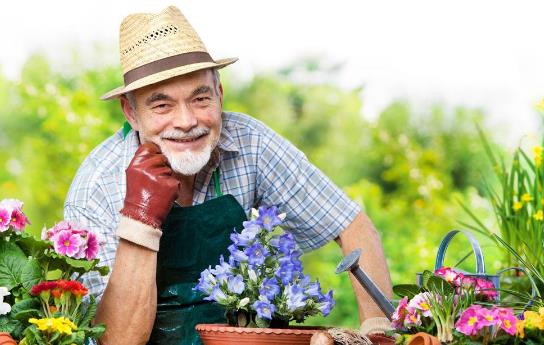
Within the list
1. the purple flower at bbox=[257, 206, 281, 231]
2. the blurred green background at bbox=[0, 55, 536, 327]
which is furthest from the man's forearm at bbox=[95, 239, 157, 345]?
the blurred green background at bbox=[0, 55, 536, 327]

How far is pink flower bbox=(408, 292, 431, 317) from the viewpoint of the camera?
2.00 m

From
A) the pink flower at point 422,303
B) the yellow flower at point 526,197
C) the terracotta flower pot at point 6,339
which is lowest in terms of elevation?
the terracotta flower pot at point 6,339

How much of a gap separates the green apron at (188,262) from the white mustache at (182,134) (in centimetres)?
20

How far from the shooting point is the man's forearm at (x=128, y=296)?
7.82ft

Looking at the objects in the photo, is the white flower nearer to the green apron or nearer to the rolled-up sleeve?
the green apron

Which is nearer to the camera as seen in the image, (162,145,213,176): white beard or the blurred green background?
(162,145,213,176): white beard

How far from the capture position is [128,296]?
238 centimetres

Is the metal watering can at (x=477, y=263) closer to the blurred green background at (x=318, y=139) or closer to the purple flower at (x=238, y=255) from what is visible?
the purple flower at (x=238, y=255)

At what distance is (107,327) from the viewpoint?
7.85 feet

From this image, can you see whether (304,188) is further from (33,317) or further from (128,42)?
(33,317)

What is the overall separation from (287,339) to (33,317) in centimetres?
57

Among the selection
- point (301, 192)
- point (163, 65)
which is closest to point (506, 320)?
point (301, 192)

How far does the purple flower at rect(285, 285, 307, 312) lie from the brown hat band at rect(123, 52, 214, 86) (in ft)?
2.51

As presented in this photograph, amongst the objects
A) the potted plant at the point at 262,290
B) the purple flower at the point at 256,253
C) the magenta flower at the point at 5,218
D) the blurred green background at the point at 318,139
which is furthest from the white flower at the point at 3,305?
the blurred green background at the point at 318,139
